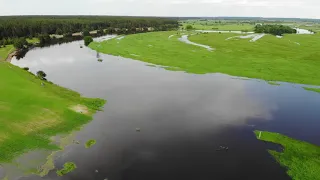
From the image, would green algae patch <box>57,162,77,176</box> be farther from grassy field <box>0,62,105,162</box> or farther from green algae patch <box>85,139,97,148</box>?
grassy field <box>0,62,105,162</box>

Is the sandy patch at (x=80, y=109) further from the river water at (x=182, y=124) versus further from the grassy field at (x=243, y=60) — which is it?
the grassy field at (x=243, y=60)

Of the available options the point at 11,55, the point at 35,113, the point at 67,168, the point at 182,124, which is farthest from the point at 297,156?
the point at 11,55

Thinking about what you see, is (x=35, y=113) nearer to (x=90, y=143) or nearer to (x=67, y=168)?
(x=90, y=143)

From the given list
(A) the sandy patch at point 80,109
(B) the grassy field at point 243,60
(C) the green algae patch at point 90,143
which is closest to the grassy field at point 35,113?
(A) the sandy patch at point 80,109

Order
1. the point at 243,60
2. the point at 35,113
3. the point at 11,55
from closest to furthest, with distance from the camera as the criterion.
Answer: the point at 35,113 → the point at 243,60 → the point at 11,55

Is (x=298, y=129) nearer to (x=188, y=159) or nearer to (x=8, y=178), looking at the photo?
(x=188, y=159)
